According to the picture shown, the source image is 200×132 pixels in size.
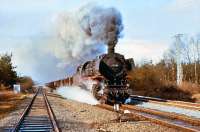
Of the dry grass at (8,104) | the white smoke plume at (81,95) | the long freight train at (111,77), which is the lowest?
the dry grass at (8,104)

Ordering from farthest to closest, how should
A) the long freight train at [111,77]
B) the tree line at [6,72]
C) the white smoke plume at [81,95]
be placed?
the tree line at [6,72], the white smoke plume at [81,95], the long freight train at [111,77]

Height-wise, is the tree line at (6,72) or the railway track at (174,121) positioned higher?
the tree line at (6,72)

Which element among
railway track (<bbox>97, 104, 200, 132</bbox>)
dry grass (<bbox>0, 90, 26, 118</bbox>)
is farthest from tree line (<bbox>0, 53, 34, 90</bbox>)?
railway track (<bbox>97, 104, 200, 132</bbox>)

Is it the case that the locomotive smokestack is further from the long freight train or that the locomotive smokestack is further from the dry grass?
the dry grass

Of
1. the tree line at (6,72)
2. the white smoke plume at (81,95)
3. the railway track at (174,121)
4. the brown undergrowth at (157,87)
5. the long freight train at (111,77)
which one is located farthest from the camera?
the tree line at (6,72)

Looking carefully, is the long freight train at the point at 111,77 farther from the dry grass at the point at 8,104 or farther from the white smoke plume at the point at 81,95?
the dry grass at the point at 8,104

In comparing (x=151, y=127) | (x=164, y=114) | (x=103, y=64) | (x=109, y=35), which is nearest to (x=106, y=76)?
(x=103, y=64)

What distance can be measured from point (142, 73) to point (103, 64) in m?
26.8

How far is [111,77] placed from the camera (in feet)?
89.0

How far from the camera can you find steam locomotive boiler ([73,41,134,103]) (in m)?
26.6

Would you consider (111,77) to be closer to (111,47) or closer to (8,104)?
(111,47)

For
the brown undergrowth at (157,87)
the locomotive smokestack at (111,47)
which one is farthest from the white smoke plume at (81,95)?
the brown undergrowth at (157,87)

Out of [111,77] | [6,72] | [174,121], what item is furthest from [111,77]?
[6,72]

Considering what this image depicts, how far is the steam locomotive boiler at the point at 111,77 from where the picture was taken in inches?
1048
